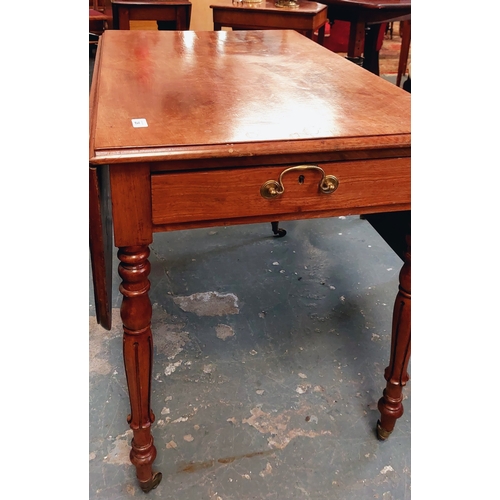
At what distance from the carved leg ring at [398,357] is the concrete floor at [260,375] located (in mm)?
64

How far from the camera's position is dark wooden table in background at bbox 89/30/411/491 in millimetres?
843

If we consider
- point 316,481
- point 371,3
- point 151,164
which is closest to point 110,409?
point 316,481

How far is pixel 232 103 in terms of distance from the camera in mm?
1033

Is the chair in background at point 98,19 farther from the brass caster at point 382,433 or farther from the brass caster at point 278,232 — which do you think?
the brass caster at point 382,433

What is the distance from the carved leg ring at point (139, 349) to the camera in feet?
2.99

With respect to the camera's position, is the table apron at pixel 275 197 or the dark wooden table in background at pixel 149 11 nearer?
the table apron at pixel 275 197

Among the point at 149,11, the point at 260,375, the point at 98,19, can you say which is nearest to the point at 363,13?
the point at 149,11

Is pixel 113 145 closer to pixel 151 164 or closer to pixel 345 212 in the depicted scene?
pixel 151 164

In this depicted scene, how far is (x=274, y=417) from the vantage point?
4.22 ft

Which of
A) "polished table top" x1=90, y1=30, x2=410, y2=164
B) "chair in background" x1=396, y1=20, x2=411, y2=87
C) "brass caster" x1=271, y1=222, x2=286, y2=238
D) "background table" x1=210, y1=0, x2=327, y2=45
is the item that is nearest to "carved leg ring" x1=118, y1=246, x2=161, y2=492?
"polished table top" x1=90, y1=30, x2=410, y2=164

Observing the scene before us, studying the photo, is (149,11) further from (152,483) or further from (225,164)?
(152,483)

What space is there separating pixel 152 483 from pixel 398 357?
24.2 inches

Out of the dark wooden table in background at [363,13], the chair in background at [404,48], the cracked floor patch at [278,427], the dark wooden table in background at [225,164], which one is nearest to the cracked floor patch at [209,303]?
the cracked floor patch at [278,427]

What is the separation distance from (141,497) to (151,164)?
0.72 meters
